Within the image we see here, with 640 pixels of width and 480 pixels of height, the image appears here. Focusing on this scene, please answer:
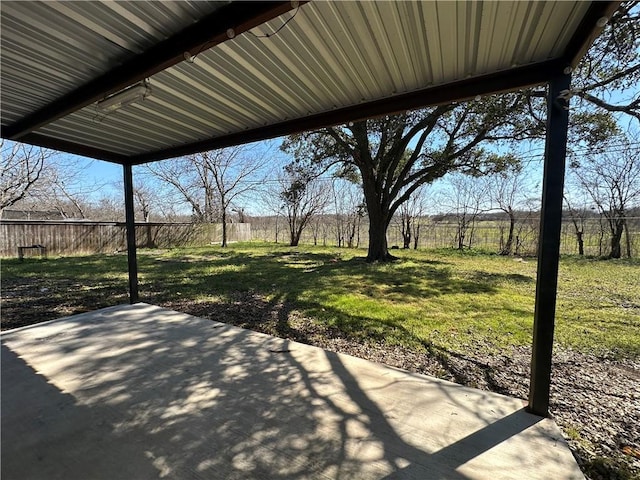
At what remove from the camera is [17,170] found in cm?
920

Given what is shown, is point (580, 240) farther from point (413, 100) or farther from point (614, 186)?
point (413, 100)

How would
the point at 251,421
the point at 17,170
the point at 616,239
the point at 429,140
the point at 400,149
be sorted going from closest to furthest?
the point at 251,421 < the point at 400,149 < the point at 616,239 < the point at 429,140 < the point at 17,170

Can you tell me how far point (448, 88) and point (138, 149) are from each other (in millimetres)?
3511

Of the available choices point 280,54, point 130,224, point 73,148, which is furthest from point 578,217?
point 73,148

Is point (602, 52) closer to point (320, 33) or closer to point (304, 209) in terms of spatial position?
point (320, 33)

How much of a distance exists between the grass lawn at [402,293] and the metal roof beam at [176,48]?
275cm

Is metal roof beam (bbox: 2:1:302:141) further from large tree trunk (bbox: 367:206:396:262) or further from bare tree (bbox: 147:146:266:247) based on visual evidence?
bare tree (bbox: 147:146:266:247)

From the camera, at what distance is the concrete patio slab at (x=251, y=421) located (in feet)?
4.37

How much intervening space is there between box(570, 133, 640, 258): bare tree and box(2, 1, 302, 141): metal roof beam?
9320 millimetres

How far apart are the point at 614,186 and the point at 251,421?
10.7 metres

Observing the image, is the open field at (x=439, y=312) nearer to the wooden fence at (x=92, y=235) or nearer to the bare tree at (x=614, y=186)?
the bare tree at (x=614, y=186)

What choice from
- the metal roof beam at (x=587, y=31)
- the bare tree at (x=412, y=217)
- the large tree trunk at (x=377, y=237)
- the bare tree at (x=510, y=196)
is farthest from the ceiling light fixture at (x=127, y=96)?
the bare tree at (x=412, y=217)

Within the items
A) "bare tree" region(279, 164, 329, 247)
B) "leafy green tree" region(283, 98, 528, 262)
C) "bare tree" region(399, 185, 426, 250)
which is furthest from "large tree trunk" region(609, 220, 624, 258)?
"bare tree" region(279, 164, 329, 247)

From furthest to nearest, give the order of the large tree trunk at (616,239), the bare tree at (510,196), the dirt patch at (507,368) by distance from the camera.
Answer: the bare tree at (510,196)
the large tree trunk at (616,239)
the dirt patch at (507,368)
